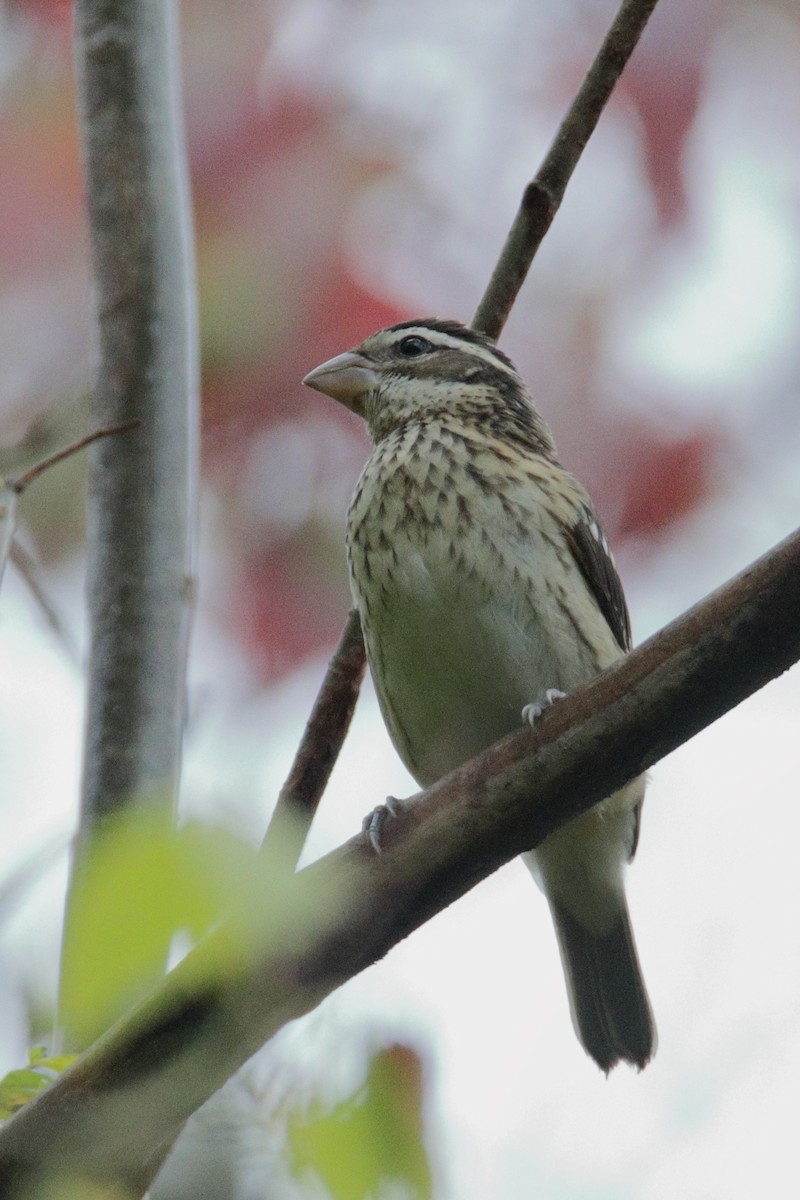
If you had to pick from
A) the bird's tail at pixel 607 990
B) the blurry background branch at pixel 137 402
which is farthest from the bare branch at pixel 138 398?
the bird's tail at pixel 607 990

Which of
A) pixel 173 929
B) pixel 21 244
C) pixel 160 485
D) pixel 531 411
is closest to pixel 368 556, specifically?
pixel 160 485

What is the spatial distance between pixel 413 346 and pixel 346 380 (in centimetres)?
31

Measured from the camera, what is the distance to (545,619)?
14.3 ft

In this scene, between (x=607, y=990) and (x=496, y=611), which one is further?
(x=607, y=990)

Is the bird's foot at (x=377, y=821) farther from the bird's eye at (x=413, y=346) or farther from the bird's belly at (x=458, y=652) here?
the bird's eye at (x=413, y=346)

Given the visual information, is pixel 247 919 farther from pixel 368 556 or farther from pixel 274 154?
pixel 274 154

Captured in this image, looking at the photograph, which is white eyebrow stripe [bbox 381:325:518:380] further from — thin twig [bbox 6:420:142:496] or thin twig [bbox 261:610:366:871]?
thin twig [bbox 261:610:366:871]

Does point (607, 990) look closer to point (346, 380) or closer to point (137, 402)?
point (346, 380)

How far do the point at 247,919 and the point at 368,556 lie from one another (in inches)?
104

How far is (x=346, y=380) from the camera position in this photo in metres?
5.32

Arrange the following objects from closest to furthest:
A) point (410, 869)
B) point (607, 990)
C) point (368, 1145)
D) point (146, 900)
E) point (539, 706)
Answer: point (146, 900), point (368, 1145), point (410, 869), point (539, 706), point (607, 990)

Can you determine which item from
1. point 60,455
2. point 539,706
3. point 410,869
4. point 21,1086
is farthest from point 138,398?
point 21,1086

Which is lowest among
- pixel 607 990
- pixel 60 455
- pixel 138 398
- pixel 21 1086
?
pixel 21 1086

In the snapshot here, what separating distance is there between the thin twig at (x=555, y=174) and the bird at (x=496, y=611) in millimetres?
192
